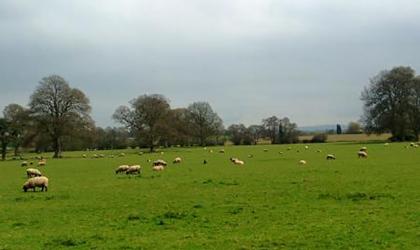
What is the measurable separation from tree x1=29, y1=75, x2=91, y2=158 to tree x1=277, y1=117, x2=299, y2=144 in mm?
67508

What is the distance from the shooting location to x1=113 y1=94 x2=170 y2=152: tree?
9925cm

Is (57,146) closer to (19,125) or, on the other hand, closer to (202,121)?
(19,125)

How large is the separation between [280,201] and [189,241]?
7.61m

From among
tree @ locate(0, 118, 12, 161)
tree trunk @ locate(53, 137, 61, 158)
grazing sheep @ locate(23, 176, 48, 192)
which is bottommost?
grazing sheep @ locate(23, 176, 48, 192)

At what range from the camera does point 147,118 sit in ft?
331

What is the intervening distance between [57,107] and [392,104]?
6530cm

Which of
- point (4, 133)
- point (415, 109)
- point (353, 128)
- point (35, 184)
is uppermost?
point (415, 109)

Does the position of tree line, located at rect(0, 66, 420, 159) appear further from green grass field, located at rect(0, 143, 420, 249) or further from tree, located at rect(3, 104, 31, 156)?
green grass field, located at rect(0, 143, 420, 249)

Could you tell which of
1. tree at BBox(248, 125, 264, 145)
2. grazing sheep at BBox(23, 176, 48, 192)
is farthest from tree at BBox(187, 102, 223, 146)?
grazing sheep at BBox(23, 176, 48, 192)

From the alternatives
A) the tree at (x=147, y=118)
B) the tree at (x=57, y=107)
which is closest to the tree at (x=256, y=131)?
the tree at (x=147, y=118)

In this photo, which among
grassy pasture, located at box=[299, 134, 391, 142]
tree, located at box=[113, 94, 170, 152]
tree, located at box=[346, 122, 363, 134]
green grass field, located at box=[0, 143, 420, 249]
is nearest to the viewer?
green grass field, located at box=[0, 143, 420, 249]

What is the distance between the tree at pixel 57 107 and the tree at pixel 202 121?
47917mm

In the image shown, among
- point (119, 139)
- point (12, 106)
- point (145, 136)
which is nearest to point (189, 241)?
point (145, 136)

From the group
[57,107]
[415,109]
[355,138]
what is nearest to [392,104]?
[415,109]
